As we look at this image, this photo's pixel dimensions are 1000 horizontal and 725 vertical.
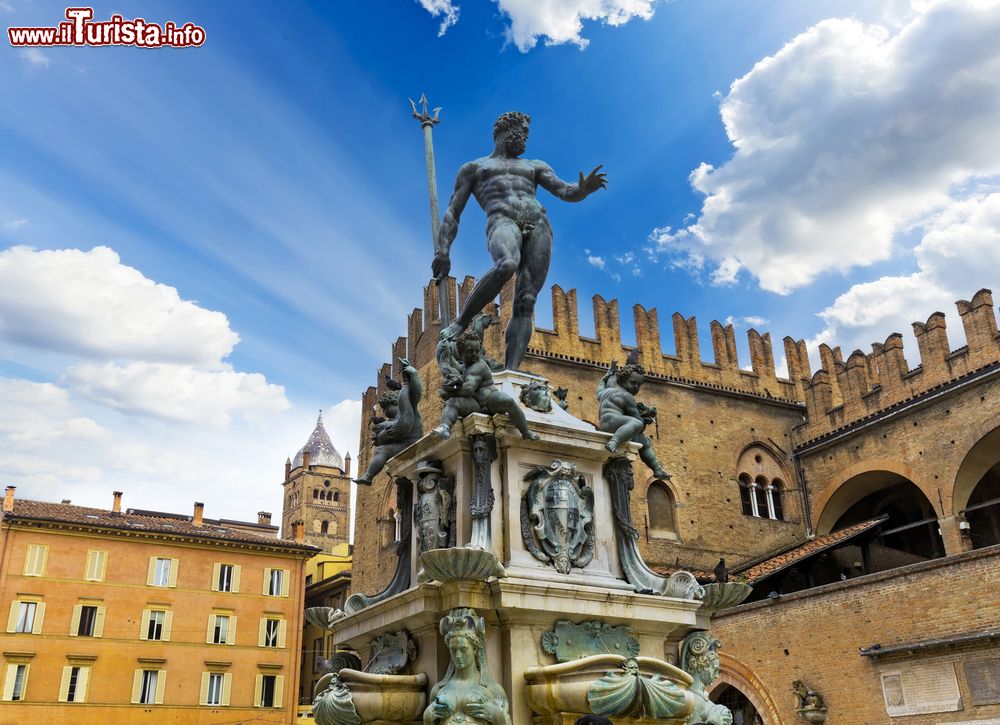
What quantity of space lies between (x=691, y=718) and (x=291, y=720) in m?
30.9

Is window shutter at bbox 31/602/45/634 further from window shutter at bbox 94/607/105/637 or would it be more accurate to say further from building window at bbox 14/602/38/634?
window shutter at bbox 94/607/105/637

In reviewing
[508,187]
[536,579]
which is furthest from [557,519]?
[508,187]

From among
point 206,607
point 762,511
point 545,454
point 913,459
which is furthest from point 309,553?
point 545,454

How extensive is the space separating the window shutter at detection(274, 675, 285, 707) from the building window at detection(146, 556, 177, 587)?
4966mm

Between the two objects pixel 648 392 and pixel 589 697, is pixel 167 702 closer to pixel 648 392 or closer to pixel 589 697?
pixel 648 392

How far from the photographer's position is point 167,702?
1208 inches

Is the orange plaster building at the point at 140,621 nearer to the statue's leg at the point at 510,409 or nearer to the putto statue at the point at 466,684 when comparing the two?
the statue's leg at the point at 510,409

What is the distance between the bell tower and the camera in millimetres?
79375

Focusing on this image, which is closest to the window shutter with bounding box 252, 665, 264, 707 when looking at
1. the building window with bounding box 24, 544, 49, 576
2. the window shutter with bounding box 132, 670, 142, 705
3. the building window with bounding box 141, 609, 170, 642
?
the building window with bounding box 141, 609, 170, 642

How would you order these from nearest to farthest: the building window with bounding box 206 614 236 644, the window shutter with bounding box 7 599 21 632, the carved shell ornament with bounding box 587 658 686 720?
1. the carved shell ornament with bounding box 587 658 686 720
2. the window shutter with bounding box 7 599 21 632
3. the building window with bounding box 206 614 236 644

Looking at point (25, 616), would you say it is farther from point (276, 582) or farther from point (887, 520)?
point (887, 520)

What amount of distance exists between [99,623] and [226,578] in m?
4.46

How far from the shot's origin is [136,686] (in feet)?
100

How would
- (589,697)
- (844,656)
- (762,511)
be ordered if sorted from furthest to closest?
(762,511)
(844,656)
(589,697)
